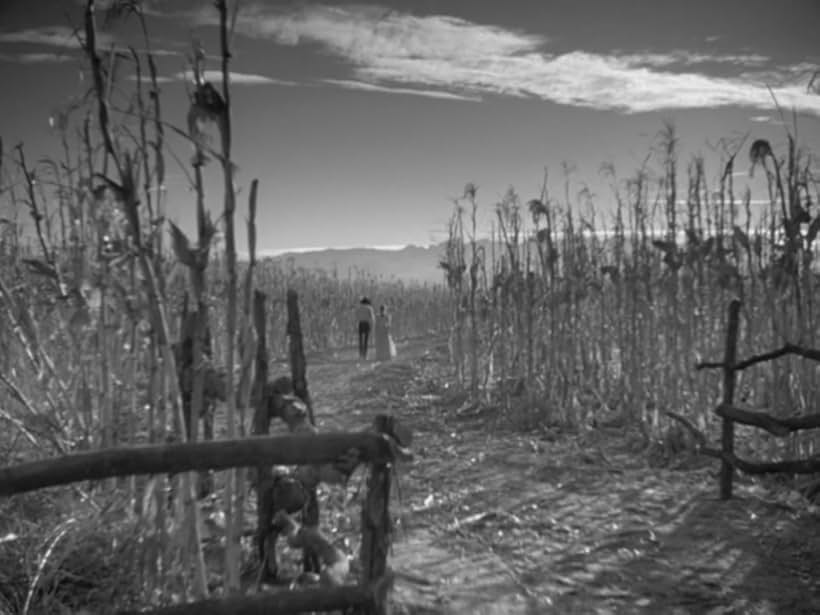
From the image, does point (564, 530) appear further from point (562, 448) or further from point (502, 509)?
point (562, 448)

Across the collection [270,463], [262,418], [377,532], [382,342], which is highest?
[270,463]

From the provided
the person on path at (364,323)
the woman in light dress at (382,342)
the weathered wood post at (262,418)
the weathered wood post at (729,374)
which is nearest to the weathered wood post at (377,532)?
the weathered wood post at (262,418)

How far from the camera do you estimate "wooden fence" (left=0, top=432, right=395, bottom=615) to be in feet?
4.90

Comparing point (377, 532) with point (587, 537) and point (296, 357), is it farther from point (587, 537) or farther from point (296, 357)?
point (587, 537)

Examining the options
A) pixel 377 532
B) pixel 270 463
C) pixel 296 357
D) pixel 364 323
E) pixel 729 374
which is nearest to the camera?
pixel 270 463

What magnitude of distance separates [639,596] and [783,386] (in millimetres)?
3037

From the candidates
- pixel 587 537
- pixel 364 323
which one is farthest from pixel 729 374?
pixel 364 323

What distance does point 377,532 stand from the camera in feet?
5.81

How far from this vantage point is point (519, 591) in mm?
3115

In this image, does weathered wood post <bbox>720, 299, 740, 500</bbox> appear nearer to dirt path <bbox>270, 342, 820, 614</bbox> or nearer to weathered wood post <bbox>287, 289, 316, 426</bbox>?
dirt path <bbox>270, 342, 820, 614</bbox>

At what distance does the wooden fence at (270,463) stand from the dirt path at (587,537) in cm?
44

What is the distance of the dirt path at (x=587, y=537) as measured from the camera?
9.92 feet

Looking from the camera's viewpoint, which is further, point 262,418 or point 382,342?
point 382,342

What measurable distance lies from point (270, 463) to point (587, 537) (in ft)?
9.79
